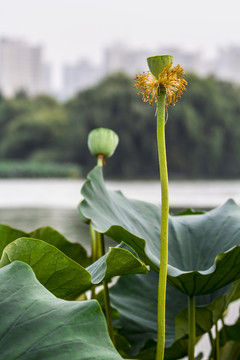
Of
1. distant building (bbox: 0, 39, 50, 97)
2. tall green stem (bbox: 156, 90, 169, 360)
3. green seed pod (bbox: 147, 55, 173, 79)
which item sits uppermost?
distant building (bbox: 0, 39, 50, 97)

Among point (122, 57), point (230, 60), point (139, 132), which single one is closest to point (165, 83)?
point (139, 132)

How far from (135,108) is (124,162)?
6.28 feet

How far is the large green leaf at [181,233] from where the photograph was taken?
1.63ft

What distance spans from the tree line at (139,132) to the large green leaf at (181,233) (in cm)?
1536

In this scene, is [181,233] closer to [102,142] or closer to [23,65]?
[102,142]

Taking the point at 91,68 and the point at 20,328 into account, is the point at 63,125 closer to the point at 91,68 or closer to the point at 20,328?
the point at 20,328

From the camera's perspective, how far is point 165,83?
13.8 inches

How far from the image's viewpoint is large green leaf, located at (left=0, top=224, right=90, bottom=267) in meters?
0.59

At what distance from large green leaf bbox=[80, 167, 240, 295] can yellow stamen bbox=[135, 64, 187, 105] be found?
0.17 metres

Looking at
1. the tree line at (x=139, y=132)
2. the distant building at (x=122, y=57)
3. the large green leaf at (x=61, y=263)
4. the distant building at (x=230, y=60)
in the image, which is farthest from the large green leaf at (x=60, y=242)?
the distant building at (x=122, y=57)

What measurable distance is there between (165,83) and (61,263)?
0.51 ft

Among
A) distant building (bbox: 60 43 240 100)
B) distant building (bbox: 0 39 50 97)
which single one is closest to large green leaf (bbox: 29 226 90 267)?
distant building (bbox: 60 43 240 100)

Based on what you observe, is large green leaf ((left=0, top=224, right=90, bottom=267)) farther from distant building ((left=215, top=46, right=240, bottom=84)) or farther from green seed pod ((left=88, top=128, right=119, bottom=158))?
distant building ((left=215, top=46, right=240, bottom=84))

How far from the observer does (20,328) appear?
316 mm
